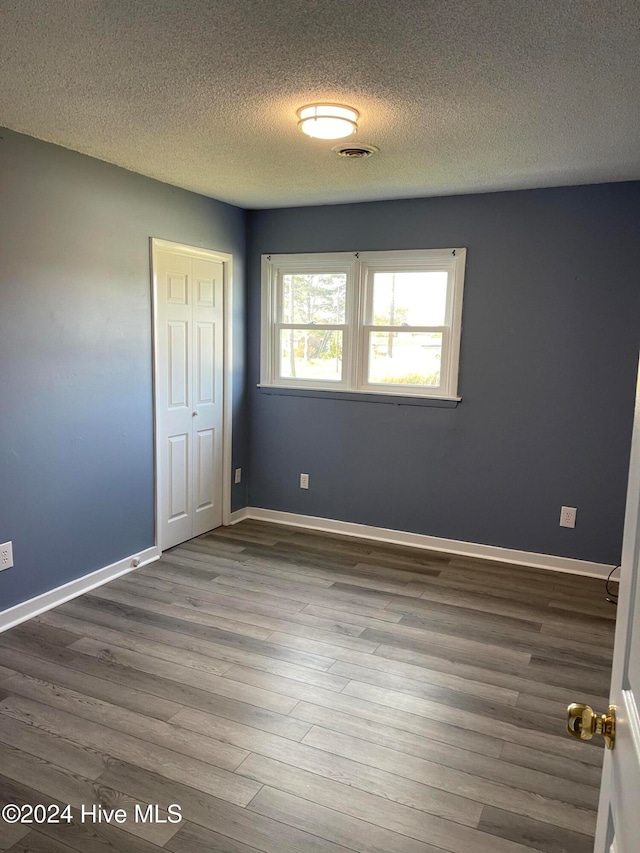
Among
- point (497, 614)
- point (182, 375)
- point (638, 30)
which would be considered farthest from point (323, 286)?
point (638, 30)

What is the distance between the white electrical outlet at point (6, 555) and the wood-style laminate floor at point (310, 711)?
1.09ft

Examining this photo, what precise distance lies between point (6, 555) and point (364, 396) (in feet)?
8.41

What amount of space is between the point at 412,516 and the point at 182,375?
196 centimetres

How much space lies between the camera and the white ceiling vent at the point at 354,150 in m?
2.97

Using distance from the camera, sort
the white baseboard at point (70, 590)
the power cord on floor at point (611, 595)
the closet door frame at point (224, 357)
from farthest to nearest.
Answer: the closet door frame at point (224, 357) < the power cord on floor at point (611, 595) < the white baseboard at point (70, 590)

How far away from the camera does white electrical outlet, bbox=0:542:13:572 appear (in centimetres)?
299

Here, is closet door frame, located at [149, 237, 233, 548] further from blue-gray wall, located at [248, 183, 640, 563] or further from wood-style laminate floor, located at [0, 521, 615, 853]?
wood-style laminate floor, located at [0, 521, 615, 853]

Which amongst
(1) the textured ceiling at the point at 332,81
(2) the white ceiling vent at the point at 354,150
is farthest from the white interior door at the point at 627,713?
(2) the white ceiling vent at the point at 354,150

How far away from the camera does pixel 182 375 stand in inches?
166

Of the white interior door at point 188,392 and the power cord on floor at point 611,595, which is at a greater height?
the white interior door at point 188,392

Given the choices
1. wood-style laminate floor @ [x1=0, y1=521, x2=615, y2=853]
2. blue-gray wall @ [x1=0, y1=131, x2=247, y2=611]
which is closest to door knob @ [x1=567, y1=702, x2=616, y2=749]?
wood-style laminate floor @ [x1=0, y1=521, x2=615, y2=853]

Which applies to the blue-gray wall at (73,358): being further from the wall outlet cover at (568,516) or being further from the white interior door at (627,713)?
the white interior door at (627,713)

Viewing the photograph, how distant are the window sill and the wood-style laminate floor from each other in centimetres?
121

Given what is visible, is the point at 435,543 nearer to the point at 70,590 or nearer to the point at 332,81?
the point at 70,590
